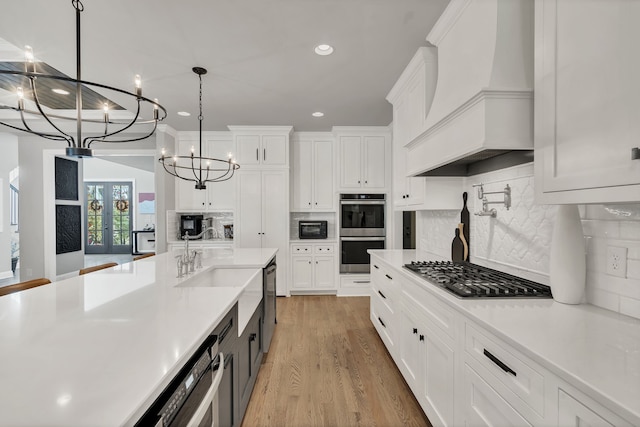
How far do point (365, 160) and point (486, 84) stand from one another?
11.1 ft

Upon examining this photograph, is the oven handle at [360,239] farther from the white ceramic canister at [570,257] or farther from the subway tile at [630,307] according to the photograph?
the subway tile at [630,307]

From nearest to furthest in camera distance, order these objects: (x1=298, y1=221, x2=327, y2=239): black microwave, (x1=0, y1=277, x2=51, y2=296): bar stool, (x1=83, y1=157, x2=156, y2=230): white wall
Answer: (x1=0, y1=277, x2=51, y2=296): bar stool
(x1=298, y1=221, x2=327, y2=239): black microwave
(x1=83, y1=157, x2=156, y2=230): white wall

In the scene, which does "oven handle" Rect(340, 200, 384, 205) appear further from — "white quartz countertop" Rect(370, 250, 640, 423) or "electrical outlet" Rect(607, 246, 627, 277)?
"electrical outlet" Rect(607, 246, 627, 277)

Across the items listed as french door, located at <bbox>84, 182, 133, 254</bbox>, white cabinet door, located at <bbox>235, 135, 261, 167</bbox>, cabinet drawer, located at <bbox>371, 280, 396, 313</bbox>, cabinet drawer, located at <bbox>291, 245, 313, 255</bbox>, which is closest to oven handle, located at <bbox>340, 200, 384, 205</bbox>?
cabinet drawer, located at <bbox>291, 245, 313, 255</bbox>

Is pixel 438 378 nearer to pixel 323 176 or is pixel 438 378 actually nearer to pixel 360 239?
pixel 360 239

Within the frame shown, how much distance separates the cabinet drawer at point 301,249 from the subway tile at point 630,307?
3.92 metres

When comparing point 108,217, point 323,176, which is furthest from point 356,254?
point 108,217

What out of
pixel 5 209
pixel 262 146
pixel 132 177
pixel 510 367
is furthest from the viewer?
pixel 132 177

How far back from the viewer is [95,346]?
34.4 inches

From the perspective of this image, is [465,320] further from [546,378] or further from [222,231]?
[222,231]

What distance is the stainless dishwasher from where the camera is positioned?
732 mm

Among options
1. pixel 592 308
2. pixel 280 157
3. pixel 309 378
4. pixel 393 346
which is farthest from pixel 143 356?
pixel 280 157

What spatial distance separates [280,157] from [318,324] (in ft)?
8.54

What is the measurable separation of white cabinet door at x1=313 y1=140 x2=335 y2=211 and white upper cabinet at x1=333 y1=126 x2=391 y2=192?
0.97 feet
